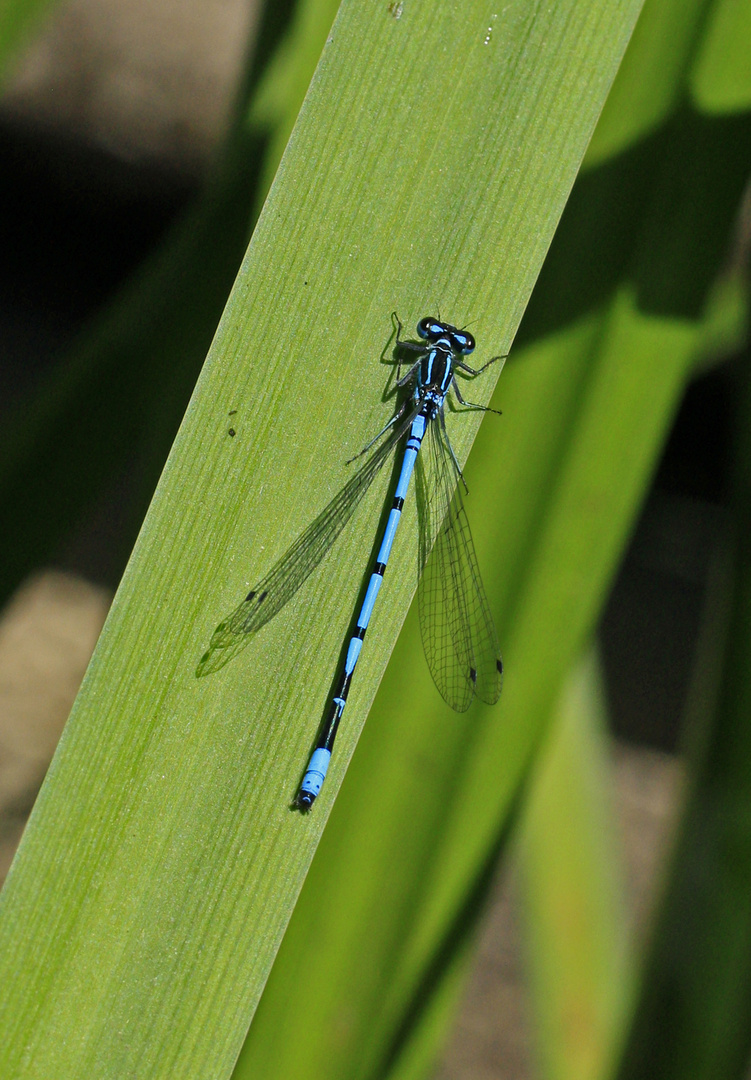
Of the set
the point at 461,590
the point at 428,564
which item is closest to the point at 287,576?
the point at 428,564

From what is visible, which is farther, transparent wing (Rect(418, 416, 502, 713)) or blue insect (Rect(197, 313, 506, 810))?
transparent wing (Rect(418, 416, 502, 713))

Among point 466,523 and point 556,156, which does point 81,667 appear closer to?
point 466,523

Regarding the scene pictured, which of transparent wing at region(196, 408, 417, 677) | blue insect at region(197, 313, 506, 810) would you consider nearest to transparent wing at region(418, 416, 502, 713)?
blue insect at region(197, 313, 506, 810)

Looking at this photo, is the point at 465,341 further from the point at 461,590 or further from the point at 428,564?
the point at 461,590

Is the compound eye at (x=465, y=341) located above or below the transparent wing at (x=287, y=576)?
above

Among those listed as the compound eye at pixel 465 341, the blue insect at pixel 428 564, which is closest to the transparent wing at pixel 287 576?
the blue insect at pixel 428 564

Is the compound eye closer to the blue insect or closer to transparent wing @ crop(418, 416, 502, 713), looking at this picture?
the blue insect

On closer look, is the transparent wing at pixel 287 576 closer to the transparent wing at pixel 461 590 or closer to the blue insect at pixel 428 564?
the blue insect at pixel 428 564
